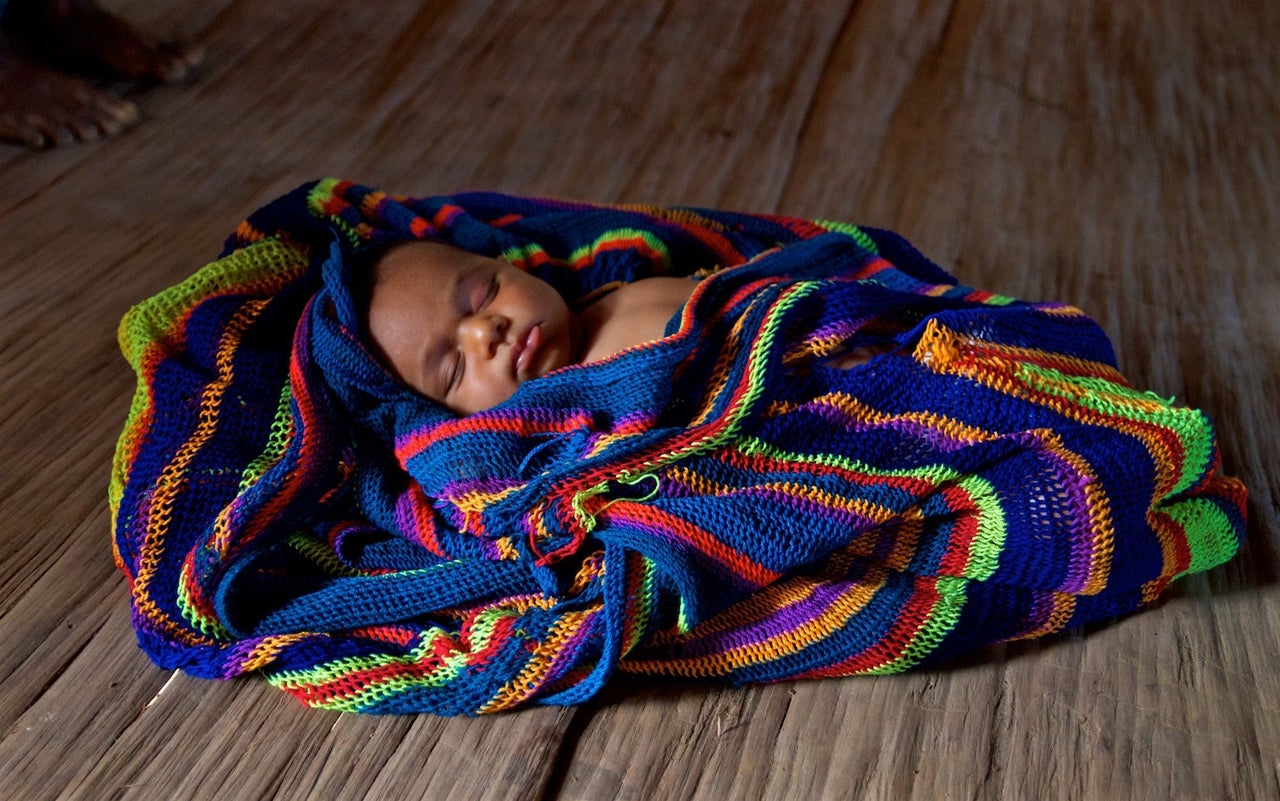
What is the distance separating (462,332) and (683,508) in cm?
34

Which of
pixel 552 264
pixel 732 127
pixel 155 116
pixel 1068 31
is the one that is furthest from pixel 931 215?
pixel 155 116

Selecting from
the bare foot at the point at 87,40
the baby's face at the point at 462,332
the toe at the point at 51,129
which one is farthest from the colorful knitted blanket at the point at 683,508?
the bare foot at the point at 87,40

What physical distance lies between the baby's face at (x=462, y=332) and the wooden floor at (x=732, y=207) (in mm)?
357

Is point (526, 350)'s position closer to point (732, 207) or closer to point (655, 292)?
point (655, 292)

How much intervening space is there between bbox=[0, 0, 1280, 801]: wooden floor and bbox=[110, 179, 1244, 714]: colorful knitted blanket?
0.05 metres

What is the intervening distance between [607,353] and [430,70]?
3.97 feet

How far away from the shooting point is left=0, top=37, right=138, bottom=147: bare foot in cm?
195

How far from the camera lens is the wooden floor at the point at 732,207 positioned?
3.31ft

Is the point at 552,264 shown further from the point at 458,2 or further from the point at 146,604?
the point at 458,2

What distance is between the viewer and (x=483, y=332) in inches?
46.8

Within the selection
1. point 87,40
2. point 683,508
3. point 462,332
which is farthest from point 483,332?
point 87,40

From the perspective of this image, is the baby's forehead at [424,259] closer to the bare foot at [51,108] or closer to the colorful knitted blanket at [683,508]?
the colorful knitted blanket at [683,508]

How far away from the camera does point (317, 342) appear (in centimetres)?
122

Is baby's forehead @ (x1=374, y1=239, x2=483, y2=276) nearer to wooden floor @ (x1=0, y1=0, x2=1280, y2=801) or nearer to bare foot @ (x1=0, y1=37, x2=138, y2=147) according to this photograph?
wooden floor @ (x1=0, y1=0, x2=1280, y2=801)
